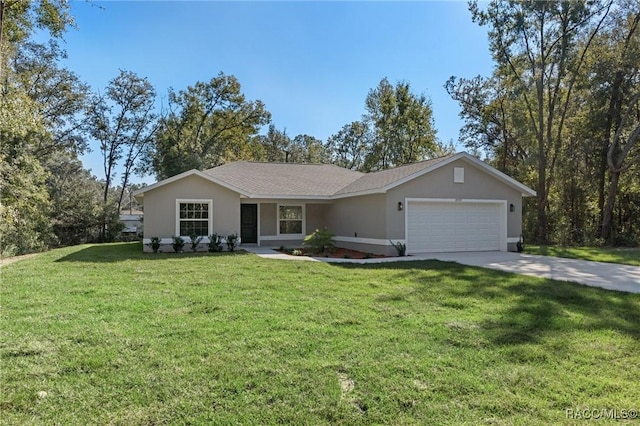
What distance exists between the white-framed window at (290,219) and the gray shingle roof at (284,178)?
0.99 m

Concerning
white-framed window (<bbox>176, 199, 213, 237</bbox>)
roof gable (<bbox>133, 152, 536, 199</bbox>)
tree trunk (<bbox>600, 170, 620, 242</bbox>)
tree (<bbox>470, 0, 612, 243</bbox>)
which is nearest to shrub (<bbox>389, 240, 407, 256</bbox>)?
roof gable (<bbox>133, 152, 536, 199</bbox>)

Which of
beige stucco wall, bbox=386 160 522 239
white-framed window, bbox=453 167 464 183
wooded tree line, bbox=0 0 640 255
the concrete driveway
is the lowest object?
the concrete driveway

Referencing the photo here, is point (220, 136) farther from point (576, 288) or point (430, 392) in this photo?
point (430, 392)

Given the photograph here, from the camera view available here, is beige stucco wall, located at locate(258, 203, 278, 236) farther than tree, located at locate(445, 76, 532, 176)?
No

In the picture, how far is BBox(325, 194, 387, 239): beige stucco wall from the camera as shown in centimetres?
1382

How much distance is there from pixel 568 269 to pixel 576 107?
16.6m

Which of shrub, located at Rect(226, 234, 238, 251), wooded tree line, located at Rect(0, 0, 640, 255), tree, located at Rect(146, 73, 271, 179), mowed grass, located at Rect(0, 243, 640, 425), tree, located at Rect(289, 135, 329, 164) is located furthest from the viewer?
tree, located at Rect(289, 135, 329, 164)

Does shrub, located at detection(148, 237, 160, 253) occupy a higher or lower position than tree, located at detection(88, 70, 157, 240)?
lower

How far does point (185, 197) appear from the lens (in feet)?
48.0

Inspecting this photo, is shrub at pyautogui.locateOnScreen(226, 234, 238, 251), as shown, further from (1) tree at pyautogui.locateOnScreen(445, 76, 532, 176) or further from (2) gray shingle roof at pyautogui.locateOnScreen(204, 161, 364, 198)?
(1) tree at pyautogui.locateOnScreen(445, 76, 532, 176)

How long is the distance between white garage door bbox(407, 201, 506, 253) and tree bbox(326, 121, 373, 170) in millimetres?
25147

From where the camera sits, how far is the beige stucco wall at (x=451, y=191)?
1352 cm

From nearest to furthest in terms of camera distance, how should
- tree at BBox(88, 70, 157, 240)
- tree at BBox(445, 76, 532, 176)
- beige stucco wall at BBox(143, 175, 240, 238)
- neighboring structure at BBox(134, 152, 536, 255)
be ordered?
neighboring structure at BBox(134, 152, 536, 255) → beige stucco wall at BBox(143, 175, 240, 238) → tree at BBox(445, 76, 532, 176) → tree at BBox(88, 70, 157, 240)

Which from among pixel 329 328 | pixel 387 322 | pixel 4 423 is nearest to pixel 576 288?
pixel 387 322
